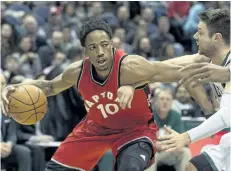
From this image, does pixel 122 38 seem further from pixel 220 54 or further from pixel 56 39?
pixel 220 54

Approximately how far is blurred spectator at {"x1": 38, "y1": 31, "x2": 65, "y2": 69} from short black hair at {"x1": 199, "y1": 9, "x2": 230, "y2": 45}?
564 centimetres

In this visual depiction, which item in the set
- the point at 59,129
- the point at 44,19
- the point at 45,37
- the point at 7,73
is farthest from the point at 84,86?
the point at 44,19

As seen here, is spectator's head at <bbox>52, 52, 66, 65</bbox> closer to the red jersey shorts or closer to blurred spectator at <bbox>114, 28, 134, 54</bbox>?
blurred spectator at <bbox>114, 28, 134, 54</bbox>

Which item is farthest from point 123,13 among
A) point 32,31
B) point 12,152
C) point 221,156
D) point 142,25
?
point 221,156

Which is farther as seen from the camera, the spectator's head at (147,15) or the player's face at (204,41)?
the spectator's head at (147,15)

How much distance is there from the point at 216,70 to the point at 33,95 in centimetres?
205

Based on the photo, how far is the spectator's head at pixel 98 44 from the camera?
5.74 metres

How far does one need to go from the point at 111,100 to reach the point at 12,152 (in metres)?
2.69

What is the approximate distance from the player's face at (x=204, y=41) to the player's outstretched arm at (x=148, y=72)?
0.91ft

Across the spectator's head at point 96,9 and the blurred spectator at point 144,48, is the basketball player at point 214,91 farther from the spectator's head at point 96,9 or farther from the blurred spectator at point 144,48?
the spectator's head at point 96,9

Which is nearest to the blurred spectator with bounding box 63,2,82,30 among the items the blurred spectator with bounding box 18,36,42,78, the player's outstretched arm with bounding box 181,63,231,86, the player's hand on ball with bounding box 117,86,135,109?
the blurred spectator with bounding box 18,36,42,78

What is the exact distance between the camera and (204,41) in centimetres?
570

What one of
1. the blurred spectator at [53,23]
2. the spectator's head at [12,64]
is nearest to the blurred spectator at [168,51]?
the blurred spectator at [53,23]

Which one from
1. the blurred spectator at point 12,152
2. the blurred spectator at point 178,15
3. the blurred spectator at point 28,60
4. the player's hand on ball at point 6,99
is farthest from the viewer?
the blurred spectator at point 178,15
